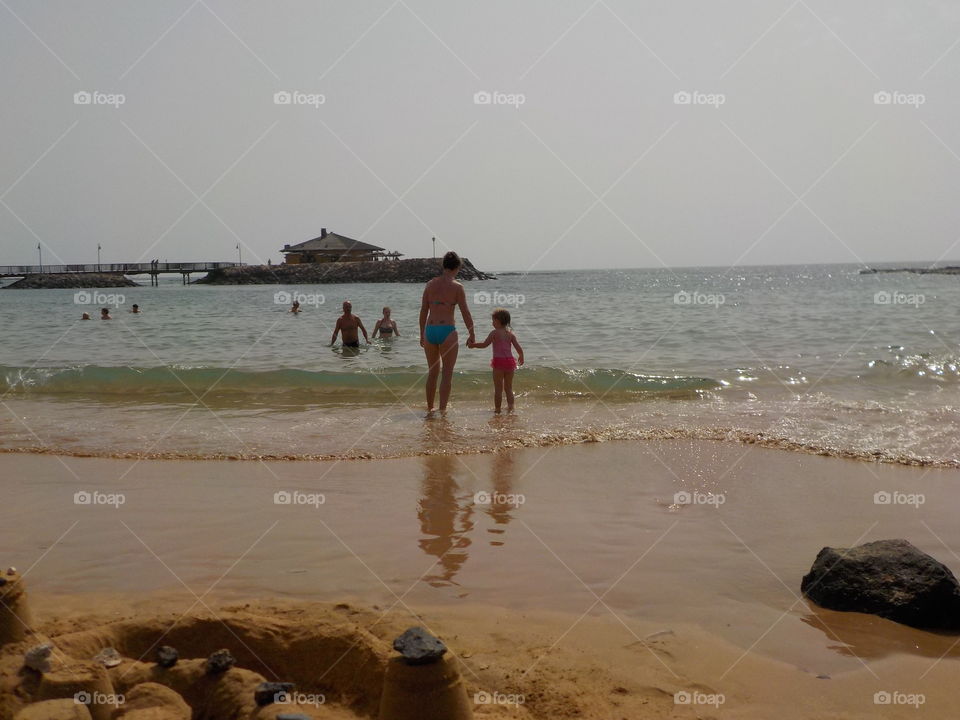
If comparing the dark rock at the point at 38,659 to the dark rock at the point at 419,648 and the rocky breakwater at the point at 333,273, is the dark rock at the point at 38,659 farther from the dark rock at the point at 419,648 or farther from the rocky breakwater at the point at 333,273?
the rocky breakwater at the point at 333,273

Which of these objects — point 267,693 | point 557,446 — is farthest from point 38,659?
point 557,446

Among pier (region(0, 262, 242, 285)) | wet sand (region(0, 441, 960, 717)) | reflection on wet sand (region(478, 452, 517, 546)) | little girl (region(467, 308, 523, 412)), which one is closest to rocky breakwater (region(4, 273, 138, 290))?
pier (region(0, 262, 242, 285))

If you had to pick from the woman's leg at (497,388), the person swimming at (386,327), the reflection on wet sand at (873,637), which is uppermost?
the person swimming at (386,327)

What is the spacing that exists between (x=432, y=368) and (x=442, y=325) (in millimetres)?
558

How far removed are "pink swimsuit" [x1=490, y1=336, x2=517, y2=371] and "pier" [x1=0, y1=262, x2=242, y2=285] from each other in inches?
2352

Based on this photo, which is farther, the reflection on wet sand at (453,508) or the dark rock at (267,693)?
the reflection on wet sand at (453,508)

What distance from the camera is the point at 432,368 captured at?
9445mm

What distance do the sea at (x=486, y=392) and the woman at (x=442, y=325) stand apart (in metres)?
0.47

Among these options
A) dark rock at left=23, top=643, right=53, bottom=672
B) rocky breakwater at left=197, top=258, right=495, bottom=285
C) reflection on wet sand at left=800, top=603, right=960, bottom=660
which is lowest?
reflection on wet sand at left=800, top=603, right=960, bottom=660

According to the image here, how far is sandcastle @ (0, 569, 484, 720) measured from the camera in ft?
7.65

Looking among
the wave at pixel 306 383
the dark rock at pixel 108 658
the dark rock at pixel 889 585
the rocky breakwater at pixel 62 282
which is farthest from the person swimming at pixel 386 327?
the rocky breakwater at pixel 62 282

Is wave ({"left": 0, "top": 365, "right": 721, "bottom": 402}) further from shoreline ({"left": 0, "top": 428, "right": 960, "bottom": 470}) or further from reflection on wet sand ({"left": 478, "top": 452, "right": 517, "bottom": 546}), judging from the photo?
reflection on wet sand ({"left": 478, "top": 452, "right": 517, "bottom": 546})

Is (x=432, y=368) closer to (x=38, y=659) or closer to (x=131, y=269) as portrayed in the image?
(x=38, y=659)

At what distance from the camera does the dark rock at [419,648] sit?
2.32 m
